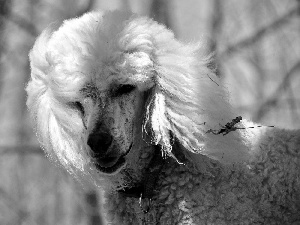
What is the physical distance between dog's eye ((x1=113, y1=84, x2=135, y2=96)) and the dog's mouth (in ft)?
0.87

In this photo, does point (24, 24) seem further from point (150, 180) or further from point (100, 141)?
point (100, 141)

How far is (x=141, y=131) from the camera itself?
311 centimetres

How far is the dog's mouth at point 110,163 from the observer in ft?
9.80

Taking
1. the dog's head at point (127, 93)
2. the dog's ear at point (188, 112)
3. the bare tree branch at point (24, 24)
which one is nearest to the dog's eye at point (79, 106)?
the dog's head at point (127, 93)

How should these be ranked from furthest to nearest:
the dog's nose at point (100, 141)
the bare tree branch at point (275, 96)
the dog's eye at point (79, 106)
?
the bare tree branch at point (275, 96) < the dog's eye at point (79, 106) < the dog's nose at point (100, 141)

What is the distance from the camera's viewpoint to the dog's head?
9.81 feet

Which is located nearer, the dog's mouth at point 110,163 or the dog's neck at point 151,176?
the dog's mouth at point 110,163

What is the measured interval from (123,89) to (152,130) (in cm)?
25

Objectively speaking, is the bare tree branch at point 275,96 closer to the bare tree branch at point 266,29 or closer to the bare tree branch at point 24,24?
the bare tree branch at point 266,29

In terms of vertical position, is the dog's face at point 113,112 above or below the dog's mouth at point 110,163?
above

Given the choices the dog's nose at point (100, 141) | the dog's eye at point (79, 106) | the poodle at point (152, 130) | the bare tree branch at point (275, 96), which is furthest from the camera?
the bare tree branch at point (275, 96)

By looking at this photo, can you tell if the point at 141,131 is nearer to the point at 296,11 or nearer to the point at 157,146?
the point at 157,146

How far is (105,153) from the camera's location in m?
2.94

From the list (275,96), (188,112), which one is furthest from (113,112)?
(275,96)
